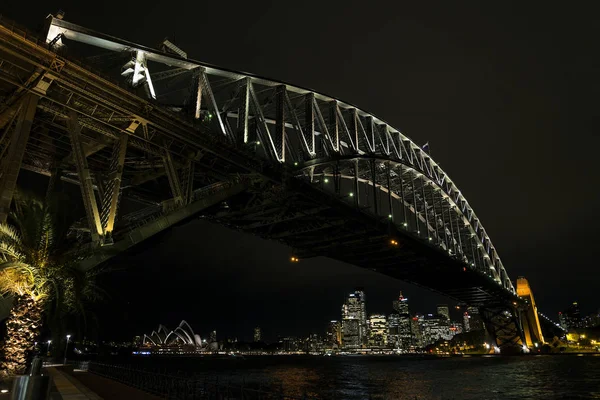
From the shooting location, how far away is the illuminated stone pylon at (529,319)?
353 ft

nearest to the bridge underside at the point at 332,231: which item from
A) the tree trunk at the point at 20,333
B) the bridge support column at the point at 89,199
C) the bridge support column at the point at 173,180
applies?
the bridge support column at the point at 173,180

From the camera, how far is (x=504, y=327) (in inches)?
4365

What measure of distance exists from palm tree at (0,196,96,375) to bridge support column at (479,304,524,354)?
108387mm

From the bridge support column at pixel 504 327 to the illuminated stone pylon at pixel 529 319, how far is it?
2786mm

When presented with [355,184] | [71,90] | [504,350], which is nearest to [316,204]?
[355,184]

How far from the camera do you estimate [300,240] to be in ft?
169

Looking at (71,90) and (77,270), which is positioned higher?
(71,90)

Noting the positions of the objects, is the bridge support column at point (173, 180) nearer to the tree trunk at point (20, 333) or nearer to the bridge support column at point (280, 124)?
the tree trunk at point (20, 333)

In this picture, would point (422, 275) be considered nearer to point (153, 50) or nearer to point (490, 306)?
point (490, 306)

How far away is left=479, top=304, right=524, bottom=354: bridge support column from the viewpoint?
344 feet

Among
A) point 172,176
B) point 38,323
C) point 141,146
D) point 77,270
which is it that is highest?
point 141,146

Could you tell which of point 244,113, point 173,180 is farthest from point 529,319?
point 173,180

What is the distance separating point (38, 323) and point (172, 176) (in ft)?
28.8

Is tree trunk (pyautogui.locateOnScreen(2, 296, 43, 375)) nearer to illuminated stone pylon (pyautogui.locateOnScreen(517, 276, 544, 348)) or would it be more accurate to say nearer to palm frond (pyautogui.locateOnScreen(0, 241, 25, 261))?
palm frond (pyautogui.locateOnScreen(0, 241, 25, 261))
